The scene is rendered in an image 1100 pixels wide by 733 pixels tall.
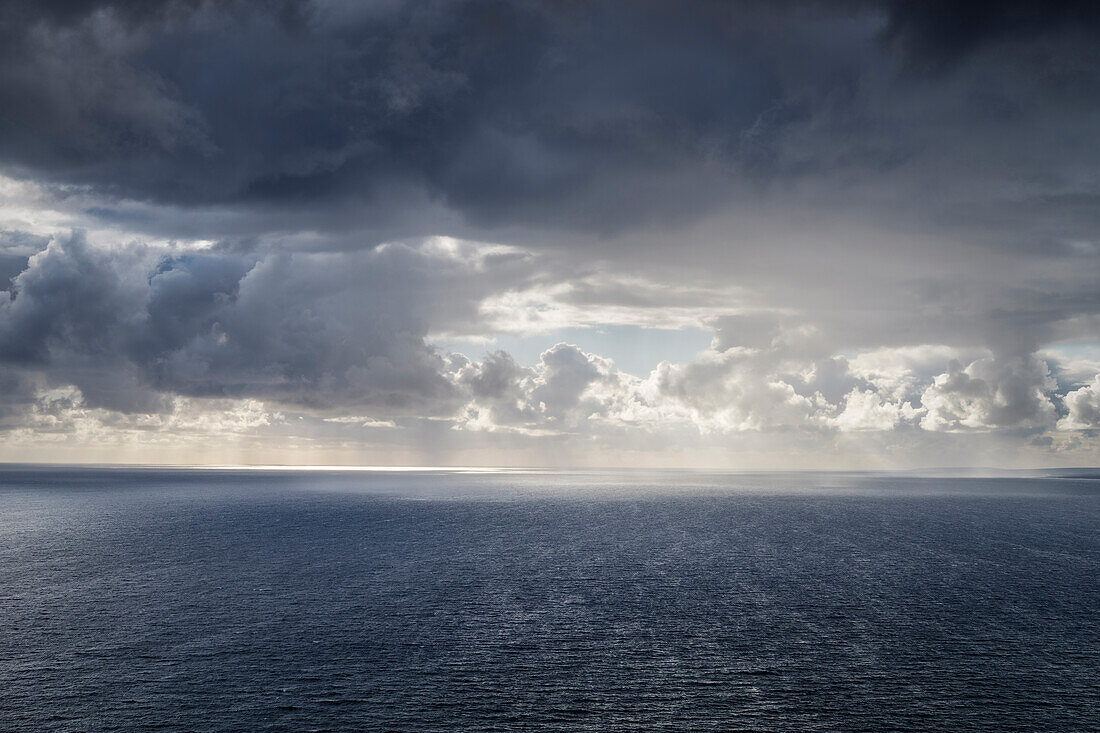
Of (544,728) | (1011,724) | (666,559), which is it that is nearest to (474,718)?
(544,728)

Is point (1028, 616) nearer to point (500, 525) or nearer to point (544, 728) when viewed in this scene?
point (544, 728)

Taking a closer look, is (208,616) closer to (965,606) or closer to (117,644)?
(117,644)

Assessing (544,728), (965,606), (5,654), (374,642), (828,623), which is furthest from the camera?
(965,606)

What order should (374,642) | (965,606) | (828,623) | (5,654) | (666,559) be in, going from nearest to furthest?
(5,654), (374,642), (828,623), (965,606), (666,559)

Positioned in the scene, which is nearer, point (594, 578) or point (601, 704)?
point (601, 704)

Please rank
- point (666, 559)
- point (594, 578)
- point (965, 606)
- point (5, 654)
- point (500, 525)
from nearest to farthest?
point (5, 654) < point (965, 606) < point (594, 578) < point (666, 559) < point (500, 525)

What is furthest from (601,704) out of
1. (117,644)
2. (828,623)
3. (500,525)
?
(500,525)

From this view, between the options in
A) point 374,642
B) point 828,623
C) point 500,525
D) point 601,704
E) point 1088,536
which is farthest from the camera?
point 500,525

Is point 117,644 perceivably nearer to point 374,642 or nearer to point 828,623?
point 374,642

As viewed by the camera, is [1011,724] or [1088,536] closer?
[1011,724]
